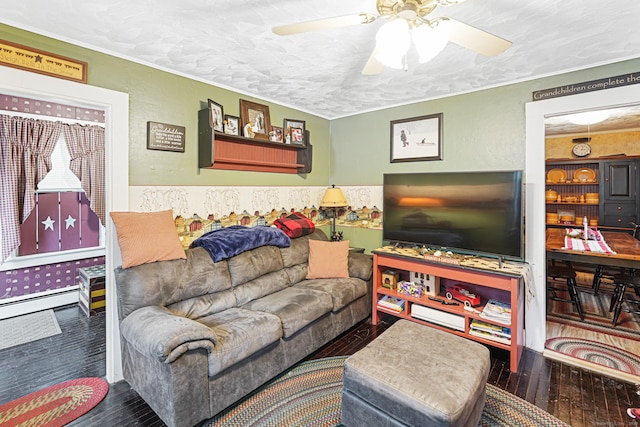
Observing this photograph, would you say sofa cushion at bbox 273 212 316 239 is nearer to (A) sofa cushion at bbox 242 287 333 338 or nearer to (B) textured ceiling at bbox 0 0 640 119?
(A) sofa cushion at bbox 242 287 333 338

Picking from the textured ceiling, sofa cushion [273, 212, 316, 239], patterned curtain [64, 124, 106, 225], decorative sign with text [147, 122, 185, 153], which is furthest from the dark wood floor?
the textured ceiling

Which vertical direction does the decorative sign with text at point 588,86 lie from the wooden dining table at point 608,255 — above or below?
above

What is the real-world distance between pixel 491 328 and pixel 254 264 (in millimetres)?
2095

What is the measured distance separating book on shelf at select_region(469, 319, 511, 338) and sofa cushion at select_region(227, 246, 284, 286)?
1.82 meters

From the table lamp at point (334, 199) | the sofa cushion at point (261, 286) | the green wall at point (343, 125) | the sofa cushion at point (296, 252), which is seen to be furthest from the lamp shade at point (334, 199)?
the sofa cushion at point (261, 286)

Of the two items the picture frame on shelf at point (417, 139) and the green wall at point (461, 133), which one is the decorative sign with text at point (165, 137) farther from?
the picture frame on shelf at point (417, 139)

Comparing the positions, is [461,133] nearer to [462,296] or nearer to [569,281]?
[462,296]

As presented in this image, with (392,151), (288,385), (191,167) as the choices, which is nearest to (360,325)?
(288,385)

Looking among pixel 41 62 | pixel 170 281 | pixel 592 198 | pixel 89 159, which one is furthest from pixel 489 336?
pixel 89 159

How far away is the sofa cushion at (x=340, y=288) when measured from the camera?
9.17 ft

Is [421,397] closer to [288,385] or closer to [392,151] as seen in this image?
[288,385]

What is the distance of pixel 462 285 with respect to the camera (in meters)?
3.09

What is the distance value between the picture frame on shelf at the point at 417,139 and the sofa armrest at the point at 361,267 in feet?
3.95

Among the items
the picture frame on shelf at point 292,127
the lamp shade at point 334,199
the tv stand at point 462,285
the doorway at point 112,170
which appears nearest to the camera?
the doorway at point 112,170
